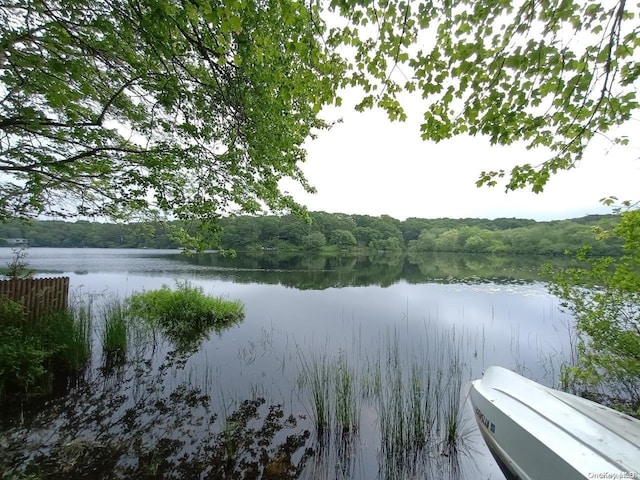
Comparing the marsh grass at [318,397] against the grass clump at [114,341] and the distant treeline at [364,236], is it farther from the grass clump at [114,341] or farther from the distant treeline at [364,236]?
the distant treeline at [364,236]

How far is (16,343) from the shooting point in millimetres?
4215

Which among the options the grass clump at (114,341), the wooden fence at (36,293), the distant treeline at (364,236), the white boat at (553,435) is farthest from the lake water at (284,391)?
the distant treeline at (364,236)

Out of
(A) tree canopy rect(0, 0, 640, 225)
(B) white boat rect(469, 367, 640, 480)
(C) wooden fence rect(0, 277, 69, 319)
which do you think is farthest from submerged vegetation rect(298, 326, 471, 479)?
(C) wooden fence rect(0, 277, 69, 319)

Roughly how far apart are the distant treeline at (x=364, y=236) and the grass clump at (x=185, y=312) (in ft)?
113

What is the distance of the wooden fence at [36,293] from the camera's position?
19.1 ft

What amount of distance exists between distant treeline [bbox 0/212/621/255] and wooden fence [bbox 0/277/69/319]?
3842 centimetres

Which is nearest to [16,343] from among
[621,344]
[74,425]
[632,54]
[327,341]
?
[74,425]

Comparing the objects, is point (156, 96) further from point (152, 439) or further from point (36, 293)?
point (36, 293)

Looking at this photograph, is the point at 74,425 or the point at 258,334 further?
the point at 258,334

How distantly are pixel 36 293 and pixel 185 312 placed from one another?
13.5ft

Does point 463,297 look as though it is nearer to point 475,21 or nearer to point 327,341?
point 327,341

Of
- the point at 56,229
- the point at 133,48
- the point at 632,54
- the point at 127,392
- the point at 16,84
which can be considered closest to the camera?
the point at 632,54

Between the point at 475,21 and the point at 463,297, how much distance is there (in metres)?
15.7

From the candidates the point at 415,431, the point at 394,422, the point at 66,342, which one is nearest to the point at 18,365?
the point at 66,342
